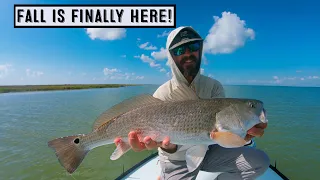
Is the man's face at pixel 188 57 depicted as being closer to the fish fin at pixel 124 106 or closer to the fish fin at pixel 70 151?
the fish fin at pixel 124 106

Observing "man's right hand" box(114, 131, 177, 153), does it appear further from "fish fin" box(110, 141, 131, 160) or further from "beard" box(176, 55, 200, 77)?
"beard" box(176, 55, 200, 77)

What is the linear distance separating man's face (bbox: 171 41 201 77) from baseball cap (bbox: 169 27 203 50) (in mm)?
57

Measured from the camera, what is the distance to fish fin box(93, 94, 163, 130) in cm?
262

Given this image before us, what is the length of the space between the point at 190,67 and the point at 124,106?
127 centimetres

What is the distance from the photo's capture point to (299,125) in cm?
1758

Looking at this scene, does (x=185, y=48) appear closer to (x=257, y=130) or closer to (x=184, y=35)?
(x=184, y=35)

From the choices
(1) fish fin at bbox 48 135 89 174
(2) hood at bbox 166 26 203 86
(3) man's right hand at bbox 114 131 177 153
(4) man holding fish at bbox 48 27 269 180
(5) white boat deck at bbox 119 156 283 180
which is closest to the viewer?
(4) man holding fish at bbox 48 27 269 180

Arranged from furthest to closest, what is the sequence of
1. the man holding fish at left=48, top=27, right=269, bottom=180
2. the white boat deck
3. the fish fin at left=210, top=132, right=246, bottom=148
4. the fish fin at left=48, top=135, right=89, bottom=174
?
the white boat deck → the fish fin at left=48, top=135, right=89, bottom=174 → the man holding fish at left=48, top=27, right=269, bottom=180 → the fish fin at left=210, top=132, right=246, bottom=148

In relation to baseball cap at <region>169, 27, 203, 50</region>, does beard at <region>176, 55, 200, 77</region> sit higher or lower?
lower

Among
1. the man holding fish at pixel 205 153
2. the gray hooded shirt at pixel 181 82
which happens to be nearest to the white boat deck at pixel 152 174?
the man holding fish at pixel 205 153

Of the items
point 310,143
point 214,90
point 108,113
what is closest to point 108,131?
point 108,113

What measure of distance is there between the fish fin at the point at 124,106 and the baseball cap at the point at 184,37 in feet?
3.39

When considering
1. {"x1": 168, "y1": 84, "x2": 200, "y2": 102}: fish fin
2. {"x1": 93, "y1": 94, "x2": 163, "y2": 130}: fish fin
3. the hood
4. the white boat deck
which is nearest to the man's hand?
{"x1": 168, "y1": 84, "x2": 200, "y2": 102}: fish fin

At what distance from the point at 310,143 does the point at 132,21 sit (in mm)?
11435
